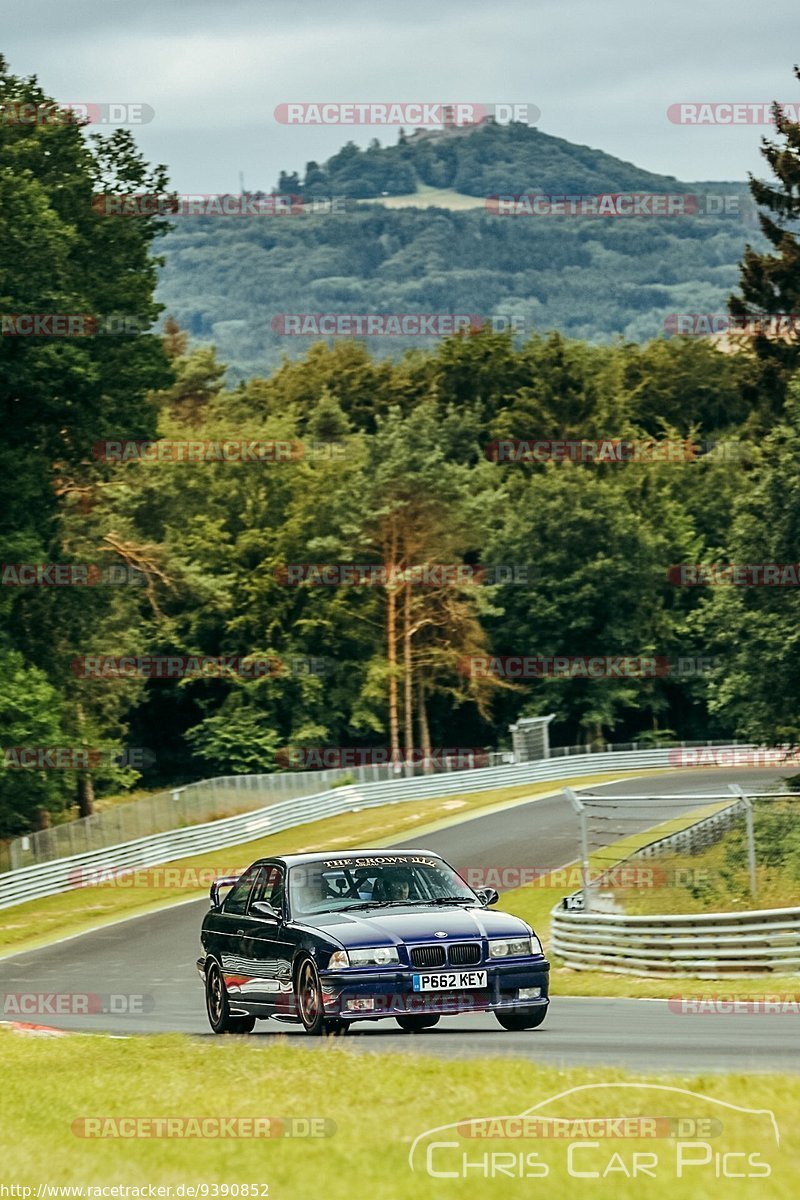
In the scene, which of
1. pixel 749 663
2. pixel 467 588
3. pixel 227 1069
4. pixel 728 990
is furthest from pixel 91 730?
pixel 227 1069

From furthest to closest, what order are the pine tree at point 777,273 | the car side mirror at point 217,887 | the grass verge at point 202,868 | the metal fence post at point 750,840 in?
the pine tree at point 777,273, the grass verge at point 202,868, the metal fence post at point 750,840, the car side mirror at point 217,887

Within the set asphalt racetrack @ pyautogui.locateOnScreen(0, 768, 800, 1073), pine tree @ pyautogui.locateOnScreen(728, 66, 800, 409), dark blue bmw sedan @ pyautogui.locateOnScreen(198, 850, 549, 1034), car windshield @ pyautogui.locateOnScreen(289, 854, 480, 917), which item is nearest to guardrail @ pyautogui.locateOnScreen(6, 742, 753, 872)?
asphalt racetrack @ pyautogui.locateOnScreen(0, 768, 800, 1073)

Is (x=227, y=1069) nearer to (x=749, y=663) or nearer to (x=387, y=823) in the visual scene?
(x=749, y=663)

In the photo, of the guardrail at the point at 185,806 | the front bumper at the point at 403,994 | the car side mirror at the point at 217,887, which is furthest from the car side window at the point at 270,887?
the guardrail at the point at 185,806

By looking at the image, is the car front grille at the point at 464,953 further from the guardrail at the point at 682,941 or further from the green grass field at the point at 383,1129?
the guardrail at the point at 682,941

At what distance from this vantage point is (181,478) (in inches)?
3260

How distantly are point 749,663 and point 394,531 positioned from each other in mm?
36725

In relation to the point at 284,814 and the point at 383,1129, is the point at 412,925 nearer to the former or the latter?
the point at 383,1129

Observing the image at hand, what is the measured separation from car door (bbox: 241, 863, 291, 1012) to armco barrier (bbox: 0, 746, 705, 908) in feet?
92.3

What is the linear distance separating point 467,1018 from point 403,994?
3159mm

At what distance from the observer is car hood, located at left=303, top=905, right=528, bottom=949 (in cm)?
1400

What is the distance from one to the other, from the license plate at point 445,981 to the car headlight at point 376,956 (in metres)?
0.23

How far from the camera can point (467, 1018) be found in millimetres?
16906

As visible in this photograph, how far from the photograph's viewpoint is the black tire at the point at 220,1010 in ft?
53.3
